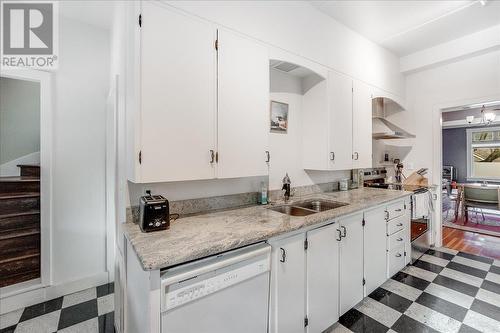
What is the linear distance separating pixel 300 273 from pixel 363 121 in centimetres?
211

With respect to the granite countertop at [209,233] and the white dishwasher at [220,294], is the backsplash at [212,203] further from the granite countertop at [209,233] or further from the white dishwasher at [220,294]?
the white dishwasher at [220,294]

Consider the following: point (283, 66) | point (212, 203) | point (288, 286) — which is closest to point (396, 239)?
point (288, 286)

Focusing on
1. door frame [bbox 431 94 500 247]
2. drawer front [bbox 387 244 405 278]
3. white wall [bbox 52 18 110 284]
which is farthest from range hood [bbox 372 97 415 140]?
white wall [bbox 52 18 110 284]

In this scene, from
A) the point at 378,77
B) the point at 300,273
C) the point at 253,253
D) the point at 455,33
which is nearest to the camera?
the point at 253,253

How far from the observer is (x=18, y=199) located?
2293 mm

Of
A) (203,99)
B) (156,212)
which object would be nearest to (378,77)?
(203,99)

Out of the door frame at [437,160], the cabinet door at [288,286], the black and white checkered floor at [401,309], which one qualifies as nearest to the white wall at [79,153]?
the black and white checkered floor at [401,309]

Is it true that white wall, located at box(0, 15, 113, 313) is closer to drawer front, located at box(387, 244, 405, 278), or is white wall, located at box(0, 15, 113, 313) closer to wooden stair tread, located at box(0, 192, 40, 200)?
wooden stair tread, located at box(0, 192, 40, 200)

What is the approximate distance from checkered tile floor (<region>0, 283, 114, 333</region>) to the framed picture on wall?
90.3 inches

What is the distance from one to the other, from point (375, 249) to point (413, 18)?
2588mm

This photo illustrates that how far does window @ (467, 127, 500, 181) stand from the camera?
279 inches

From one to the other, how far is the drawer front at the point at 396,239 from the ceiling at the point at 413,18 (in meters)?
2.41

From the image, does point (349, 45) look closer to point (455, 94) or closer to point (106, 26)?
point (455, 94)
